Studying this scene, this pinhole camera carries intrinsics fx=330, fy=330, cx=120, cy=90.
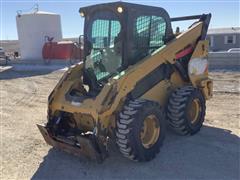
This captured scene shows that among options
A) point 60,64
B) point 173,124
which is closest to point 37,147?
point 173,124

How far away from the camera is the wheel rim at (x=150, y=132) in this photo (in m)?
5.19

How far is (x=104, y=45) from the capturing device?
5715 millimetres

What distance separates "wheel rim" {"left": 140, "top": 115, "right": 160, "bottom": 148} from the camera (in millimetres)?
5191

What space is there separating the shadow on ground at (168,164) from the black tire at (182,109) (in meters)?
0.24

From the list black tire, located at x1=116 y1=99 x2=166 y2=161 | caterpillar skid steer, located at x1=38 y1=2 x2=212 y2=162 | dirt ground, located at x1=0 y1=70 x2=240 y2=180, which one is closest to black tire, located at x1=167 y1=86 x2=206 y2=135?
caterpillar skid steer, located at x1=38 y1=2 x2=212 y2=162

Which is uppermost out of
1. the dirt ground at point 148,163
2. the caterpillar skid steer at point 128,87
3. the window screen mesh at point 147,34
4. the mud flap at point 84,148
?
the window screen mesh at point 147,34

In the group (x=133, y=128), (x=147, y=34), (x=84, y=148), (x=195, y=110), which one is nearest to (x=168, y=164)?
(x=133, y=128)

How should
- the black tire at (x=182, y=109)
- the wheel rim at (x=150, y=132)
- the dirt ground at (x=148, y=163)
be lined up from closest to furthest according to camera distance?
the dirt ground at (x=148, y=163)
the wheel rim at (x=150, y=132)
the black tire at (x=182, y=109)

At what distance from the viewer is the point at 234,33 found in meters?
32.3

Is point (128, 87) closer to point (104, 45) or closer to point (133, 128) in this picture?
point (133, 128)

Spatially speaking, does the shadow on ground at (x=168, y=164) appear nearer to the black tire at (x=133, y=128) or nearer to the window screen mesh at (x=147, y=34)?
the black tire at (x=133, y=128)

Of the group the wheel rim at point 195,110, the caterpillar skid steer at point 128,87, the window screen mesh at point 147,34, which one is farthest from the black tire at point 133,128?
the wheel rim at point 195,110

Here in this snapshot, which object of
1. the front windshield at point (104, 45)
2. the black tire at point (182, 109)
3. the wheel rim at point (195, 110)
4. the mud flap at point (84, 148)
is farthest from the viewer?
the wheel rim at point (195, 110)

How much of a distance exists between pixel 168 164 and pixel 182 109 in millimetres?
1115
